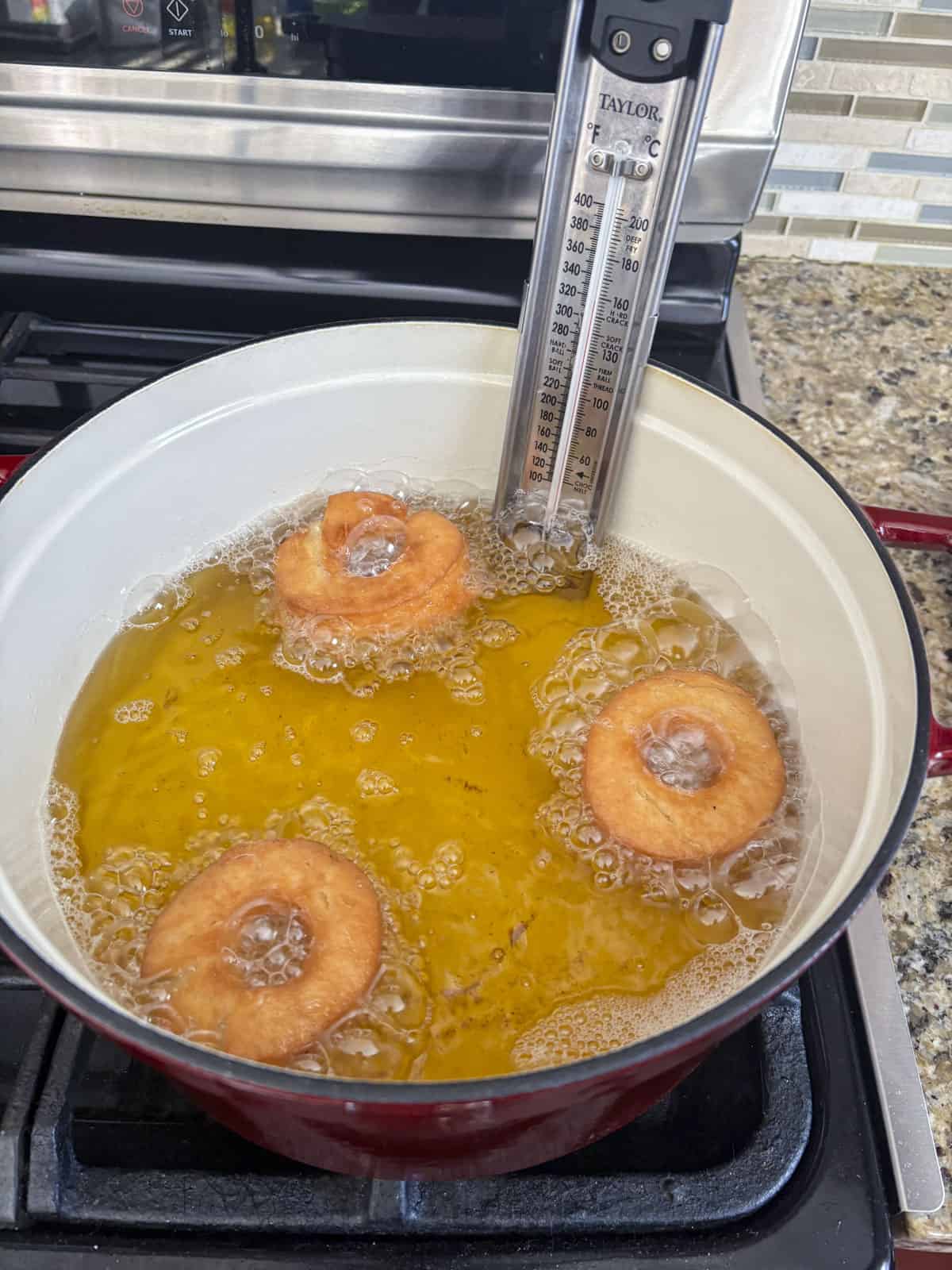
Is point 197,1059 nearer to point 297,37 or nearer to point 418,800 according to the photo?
point 418,800

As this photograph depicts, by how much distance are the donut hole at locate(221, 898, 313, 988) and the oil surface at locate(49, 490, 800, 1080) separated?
6cm

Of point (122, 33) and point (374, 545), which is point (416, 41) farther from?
point (374, 545)

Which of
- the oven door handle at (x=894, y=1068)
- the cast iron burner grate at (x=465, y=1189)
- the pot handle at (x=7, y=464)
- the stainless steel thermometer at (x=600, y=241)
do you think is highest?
the stainless steel thermometer at (x=600, y=241)

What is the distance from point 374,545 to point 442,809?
348 millimetres

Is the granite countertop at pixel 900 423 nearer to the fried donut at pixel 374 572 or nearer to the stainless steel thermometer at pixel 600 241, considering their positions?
the stainless steel thermometer at pixel 600 241

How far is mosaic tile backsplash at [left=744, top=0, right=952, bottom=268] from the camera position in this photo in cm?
127

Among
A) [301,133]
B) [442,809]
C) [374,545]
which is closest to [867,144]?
[301,133]

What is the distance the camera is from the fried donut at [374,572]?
1.05 m

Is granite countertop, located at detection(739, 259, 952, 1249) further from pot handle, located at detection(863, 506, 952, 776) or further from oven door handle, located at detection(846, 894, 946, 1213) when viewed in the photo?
pot handle, located at detection(863, 506, 952, 776)

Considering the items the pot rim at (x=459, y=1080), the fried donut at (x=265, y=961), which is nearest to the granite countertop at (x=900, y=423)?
the pot rim at (x=459, y=1080)

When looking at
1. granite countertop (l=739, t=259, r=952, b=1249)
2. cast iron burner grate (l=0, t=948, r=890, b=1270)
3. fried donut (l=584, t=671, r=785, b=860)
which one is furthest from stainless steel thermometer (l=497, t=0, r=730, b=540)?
cast iron burner grate (l=0, t=948, r=890, b=1270)

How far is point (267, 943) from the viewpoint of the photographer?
79 cm

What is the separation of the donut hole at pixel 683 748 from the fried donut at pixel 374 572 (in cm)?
28

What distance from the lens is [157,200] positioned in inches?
44.3
